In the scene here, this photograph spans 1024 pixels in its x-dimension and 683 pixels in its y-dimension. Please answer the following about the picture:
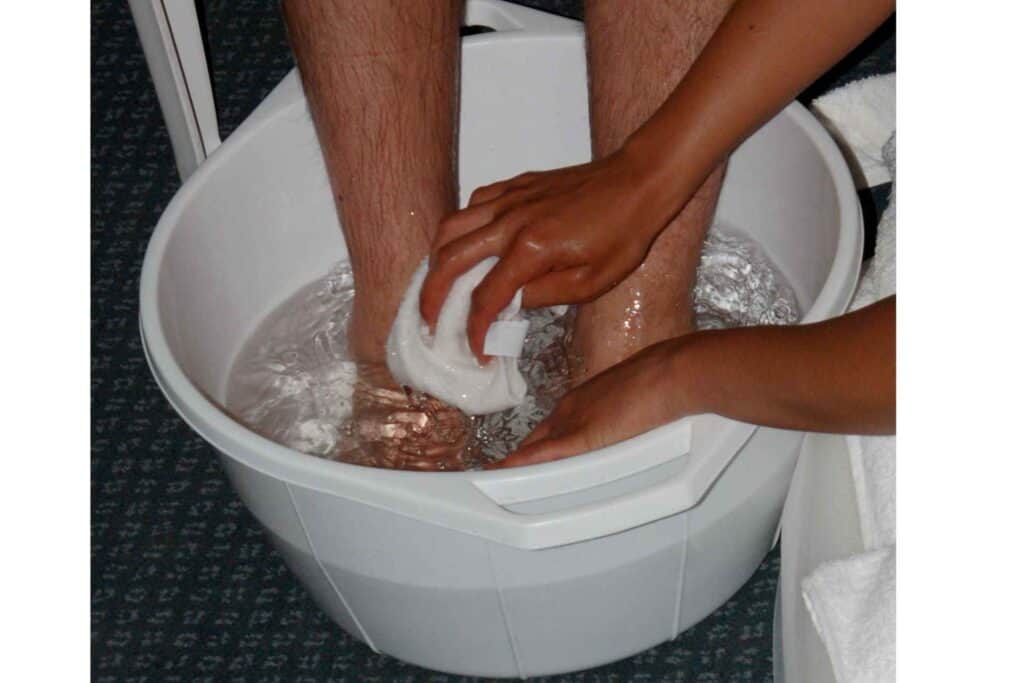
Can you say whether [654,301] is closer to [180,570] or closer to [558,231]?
[558,231]

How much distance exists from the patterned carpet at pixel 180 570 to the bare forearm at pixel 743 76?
39 cm

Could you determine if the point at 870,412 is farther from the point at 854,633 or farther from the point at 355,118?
the point at 355,118

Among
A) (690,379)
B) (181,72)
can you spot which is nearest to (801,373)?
(690,379)

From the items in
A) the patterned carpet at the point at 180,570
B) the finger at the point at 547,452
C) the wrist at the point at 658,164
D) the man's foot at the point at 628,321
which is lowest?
the patterned carpet at the point at 180,570

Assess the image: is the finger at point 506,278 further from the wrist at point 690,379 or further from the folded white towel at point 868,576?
the folded white towel at point 868,576

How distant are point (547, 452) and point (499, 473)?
0.06m

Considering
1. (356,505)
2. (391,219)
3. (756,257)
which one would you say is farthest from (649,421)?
(756,257)

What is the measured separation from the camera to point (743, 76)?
91 centimetres

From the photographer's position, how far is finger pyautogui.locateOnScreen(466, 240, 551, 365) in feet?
3.10

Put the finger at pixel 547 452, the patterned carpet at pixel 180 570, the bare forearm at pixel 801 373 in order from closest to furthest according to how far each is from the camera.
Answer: the bare forearm at pixel 801 373 < the finger at pixel 547 452 < the patterned carpet at pixel 180 570

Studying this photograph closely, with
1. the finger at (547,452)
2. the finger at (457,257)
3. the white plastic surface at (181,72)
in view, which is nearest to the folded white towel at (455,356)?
the finger at (457,257)

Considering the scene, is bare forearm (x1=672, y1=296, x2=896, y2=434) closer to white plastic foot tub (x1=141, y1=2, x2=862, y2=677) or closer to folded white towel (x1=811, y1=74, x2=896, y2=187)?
white plastic foot tub (x1=141, y1=2, x2=862, y2=677)

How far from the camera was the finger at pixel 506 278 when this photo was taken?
945 mm

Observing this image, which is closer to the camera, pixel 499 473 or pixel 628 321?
pixel 499 473
